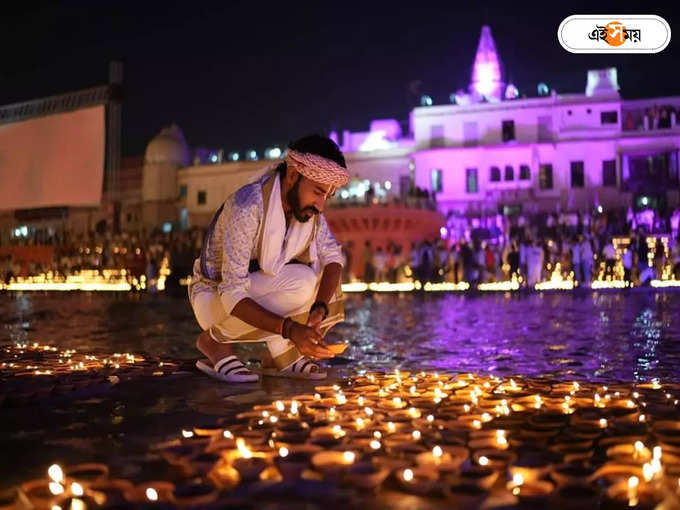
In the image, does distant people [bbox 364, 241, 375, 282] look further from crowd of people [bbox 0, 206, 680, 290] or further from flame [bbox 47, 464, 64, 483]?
flame [bbox 47, 464, 64, 483]

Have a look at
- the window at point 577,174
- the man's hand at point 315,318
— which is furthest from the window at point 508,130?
the man's hand at point 315,318

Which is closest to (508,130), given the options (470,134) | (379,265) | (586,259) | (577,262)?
(470,134)

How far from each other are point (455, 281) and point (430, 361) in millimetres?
19879

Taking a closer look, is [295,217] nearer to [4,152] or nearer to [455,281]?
[455,281]

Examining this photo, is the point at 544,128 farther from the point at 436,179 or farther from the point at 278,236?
the point at 278,236

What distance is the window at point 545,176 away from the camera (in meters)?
39.2

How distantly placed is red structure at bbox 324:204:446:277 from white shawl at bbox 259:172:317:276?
2788cm

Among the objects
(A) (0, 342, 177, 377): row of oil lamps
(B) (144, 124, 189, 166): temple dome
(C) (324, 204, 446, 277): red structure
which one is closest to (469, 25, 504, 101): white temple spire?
(C) (324, 204, 446, 277): red structure

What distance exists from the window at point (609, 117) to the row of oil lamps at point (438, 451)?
3831 centimetres

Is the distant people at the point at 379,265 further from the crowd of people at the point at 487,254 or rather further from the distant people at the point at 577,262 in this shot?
the distant people at the point at 577,262

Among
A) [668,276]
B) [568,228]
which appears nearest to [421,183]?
[568,228]

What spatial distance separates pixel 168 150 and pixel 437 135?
18071 millimetres

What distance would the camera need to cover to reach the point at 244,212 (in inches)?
151

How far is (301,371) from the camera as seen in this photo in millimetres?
4145
